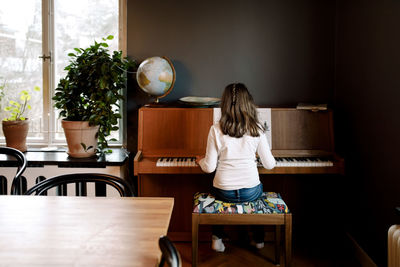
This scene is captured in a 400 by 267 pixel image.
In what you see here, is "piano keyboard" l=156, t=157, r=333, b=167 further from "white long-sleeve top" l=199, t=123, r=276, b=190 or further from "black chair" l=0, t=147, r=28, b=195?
"black chair" l=0, t=147, r=28, b=195

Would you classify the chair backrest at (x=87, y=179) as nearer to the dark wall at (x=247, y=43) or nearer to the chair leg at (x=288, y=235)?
the chair leg at (x=288, y=235)

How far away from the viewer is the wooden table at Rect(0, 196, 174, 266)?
46.6 inches

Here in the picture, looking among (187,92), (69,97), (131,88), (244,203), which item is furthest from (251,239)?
(69,97)

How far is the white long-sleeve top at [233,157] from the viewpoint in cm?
247

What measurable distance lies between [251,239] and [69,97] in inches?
74.5

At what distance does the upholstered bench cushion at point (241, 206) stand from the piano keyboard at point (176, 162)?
15.0 inches

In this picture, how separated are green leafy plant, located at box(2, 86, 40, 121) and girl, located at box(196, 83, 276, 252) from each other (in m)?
1.89

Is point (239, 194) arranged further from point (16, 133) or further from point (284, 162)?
point (16, 133)

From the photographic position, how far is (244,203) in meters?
2.49

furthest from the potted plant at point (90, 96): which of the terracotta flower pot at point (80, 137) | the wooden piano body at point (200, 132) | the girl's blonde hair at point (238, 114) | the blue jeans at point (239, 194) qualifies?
the blue jeans at point (239, 194)

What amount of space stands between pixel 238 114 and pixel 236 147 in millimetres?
212

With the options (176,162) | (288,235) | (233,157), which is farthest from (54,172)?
(288,235)

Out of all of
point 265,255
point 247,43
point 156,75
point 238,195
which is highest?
→ point 247,43

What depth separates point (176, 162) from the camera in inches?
114
